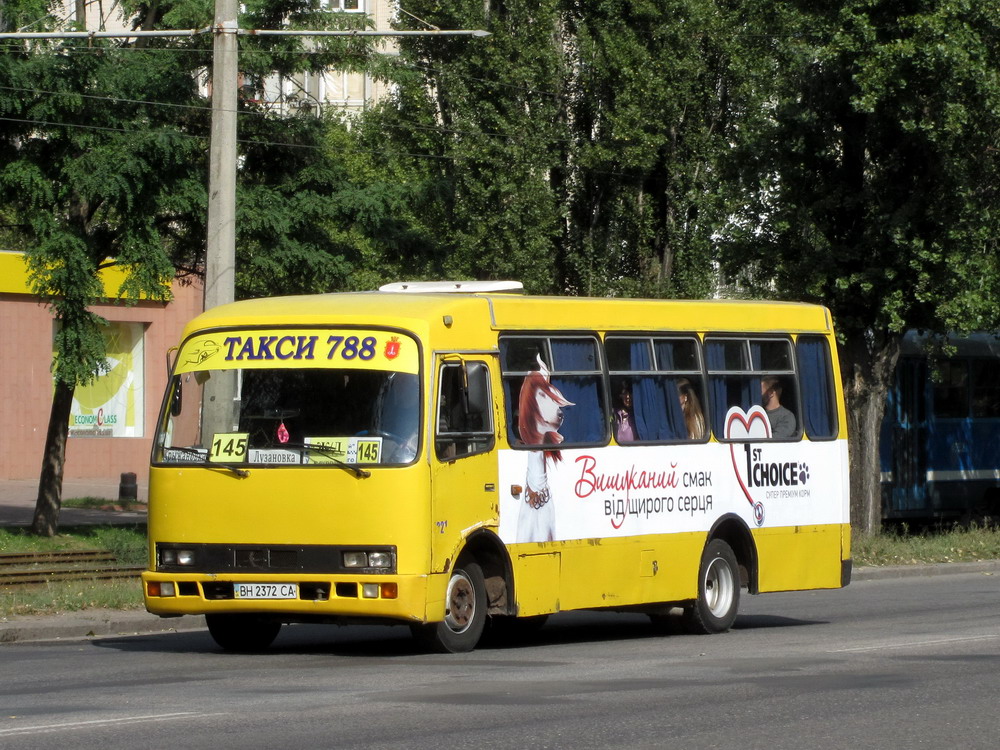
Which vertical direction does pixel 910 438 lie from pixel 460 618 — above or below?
above

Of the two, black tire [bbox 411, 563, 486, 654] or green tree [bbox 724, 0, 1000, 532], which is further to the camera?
green tree [bbox 724, 0, 1000, 532]

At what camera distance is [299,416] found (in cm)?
1292

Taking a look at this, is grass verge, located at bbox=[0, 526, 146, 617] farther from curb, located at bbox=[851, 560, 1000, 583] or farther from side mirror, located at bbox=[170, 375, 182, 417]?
curb, located at bbox=[851, 560, 1000, 583]

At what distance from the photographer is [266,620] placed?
13.4m

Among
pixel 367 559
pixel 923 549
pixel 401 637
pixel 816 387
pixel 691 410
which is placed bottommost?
pixel 401 637

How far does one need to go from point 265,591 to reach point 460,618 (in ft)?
4.65

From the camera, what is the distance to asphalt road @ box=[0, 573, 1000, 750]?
8695 mm

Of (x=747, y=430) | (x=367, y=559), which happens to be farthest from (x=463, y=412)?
(x=747, y=430)

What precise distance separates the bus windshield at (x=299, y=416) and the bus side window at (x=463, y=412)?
26 centimetres

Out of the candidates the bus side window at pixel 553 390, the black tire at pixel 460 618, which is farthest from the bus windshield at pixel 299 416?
the bus side window at pixel 553 390

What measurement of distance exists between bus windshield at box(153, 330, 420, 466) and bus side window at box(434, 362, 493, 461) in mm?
264

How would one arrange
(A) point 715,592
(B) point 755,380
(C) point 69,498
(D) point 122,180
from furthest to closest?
(C) point 69,498 → (D) point 122,180 → (B) point 755,380 → (A) point 715,592

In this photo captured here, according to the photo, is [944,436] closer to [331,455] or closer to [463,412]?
[463,412]

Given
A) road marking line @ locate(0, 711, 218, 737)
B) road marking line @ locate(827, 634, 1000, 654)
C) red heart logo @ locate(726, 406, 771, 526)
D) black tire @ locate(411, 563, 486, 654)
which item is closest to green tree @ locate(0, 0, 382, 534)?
red heart logo @ locate(726, 406, 771, 526)
